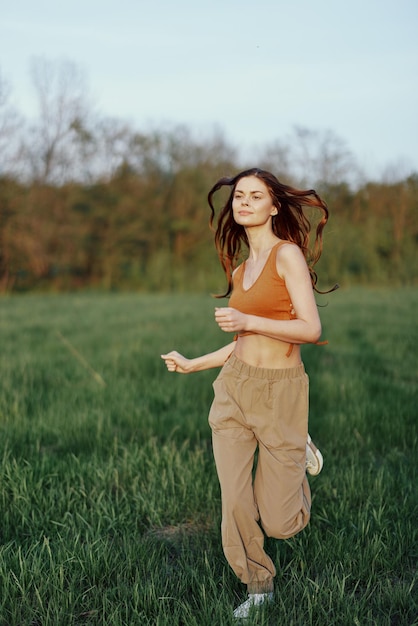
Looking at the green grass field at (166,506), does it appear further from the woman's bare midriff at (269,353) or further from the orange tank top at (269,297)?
the orange tank top at (269,297)

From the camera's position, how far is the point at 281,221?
3.00 meters

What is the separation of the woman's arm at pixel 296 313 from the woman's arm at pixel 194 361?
0.36 metres

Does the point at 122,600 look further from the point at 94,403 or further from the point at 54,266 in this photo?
the point at 54,266

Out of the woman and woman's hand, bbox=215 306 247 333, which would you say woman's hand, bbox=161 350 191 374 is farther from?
woman's hand, bbox=215 306 247 333

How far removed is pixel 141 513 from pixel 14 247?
76.1 feet

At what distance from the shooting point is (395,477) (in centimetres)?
398

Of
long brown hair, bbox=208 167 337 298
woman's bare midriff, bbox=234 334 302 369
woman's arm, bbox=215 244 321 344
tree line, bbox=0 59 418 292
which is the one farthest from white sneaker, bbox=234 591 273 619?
tree line, bbox=0 59 418 292

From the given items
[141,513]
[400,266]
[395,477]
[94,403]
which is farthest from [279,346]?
[400,266]

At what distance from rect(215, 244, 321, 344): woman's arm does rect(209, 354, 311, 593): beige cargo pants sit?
18 centimetres

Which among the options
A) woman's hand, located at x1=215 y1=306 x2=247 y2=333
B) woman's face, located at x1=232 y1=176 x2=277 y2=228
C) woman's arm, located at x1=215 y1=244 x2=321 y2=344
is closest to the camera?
woman's hand, located at x1=215 y1=306 x2=247 y2=333

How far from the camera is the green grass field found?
8.63 feet

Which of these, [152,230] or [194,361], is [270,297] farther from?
[152,230]

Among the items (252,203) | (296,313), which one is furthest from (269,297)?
(252,203)

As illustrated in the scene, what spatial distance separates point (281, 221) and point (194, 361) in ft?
2.37
